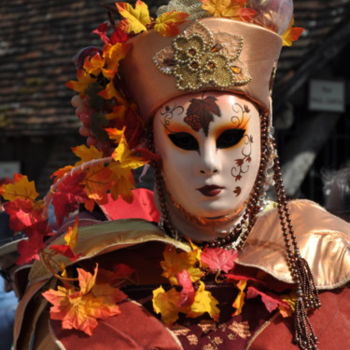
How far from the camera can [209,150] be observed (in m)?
2.62

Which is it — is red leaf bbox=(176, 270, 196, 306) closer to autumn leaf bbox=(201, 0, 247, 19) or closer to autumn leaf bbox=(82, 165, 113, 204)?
autumn leaf bbox=(82, 165, 113, 204)

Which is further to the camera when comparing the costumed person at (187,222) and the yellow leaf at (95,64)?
the yellow leaf at (95,64)

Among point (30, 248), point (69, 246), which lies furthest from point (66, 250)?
point (30, 248)

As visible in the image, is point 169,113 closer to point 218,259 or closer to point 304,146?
point 218,259

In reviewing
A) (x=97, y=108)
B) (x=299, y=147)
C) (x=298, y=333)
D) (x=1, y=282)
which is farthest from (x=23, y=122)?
(x=298, y=333)

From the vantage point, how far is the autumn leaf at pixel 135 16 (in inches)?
106

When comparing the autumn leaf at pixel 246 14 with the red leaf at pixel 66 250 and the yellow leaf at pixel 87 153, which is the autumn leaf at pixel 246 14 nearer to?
the yellow leaf at pixel 87 153

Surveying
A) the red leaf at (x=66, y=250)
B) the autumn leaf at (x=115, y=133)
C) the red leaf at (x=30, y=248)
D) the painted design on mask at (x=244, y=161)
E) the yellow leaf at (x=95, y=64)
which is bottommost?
the red leaf at (x=30, y=248)

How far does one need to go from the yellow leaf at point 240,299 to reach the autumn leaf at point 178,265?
0.13 metres

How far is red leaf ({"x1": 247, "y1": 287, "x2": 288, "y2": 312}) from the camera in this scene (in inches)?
101

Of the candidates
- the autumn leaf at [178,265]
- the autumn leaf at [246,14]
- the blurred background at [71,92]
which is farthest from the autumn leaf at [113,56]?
the blurred background at [71,92]

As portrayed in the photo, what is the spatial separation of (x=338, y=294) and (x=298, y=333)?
0.19 m

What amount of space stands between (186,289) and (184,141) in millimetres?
463

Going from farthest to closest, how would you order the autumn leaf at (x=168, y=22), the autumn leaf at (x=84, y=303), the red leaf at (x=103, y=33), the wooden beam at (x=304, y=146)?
1. the wooden beam at (x=304, y=146)
2. the red leaf at (x=103, y=33)
3. the autumn leaf at (x=168, y=22)
4. the autumn leaf at (x=84, y=303)
